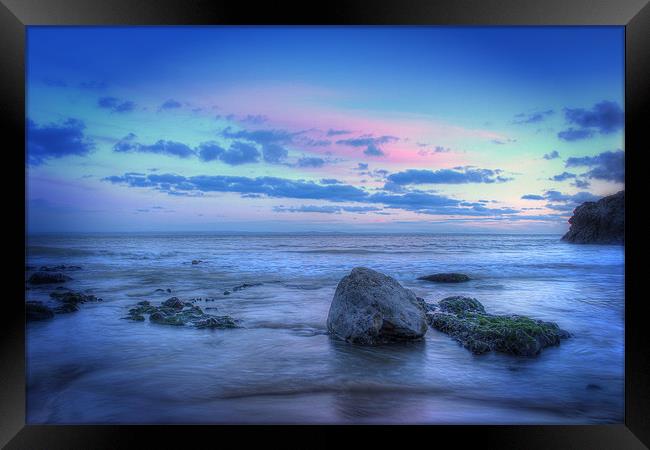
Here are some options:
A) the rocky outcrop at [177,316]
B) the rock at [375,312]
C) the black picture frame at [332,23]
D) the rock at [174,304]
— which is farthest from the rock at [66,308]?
the rock at [375,312]

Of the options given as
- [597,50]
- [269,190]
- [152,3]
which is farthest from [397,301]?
[269,190]

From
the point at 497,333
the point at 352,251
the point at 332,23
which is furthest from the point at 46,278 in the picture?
Result: the point at 352,251

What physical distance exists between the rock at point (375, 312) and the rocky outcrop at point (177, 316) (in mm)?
1758

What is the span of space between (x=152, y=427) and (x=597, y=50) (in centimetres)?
917

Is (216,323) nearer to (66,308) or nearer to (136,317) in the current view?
(136,317)

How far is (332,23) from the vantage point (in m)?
3.03

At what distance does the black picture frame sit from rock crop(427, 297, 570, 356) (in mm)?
1204

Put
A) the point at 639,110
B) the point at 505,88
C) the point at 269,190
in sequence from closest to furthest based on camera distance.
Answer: the point at 639,110
the point at 505,88
the point at 269,190

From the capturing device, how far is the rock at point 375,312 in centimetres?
432

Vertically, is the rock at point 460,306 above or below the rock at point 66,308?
above

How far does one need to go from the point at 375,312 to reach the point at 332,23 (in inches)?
118

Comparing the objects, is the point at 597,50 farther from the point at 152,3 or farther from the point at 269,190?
the point at 269,190

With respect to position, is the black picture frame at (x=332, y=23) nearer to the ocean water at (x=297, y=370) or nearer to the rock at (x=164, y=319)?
the ocean water at (x=297, y=370)

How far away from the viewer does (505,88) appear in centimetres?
753
